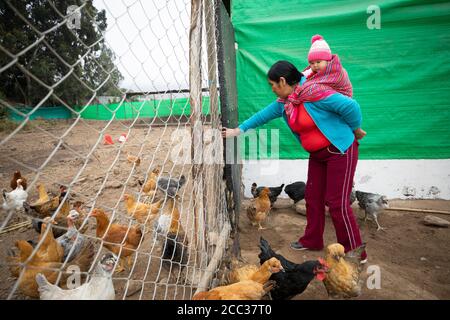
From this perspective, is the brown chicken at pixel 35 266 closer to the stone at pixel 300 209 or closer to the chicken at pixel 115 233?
the chicken at pixel 115 233

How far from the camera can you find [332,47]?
392 centimetres

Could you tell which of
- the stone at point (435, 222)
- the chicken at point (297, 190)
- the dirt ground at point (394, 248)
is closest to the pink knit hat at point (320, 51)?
the dirt ground at point (394, 248)

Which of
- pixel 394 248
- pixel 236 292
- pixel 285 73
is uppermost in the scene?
pixel 285 73

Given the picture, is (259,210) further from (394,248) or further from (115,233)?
(115,233)

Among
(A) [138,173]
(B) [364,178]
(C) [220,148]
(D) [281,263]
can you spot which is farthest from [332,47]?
(A) [138,173]

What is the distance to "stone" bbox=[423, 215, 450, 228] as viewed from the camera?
3.46 metres

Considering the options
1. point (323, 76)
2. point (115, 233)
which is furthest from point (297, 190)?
point (115, 233)

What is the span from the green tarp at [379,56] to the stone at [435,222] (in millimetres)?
959

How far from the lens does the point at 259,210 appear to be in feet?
12.2

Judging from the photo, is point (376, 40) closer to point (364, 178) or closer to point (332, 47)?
point (332, 47)

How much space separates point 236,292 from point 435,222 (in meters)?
3.16

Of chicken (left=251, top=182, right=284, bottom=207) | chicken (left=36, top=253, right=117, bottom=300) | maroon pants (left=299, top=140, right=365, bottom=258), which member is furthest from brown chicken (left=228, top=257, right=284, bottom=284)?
chicken (left=251, top=182, right=284, bottom=207)

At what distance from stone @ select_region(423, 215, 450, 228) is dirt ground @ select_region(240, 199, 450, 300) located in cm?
5

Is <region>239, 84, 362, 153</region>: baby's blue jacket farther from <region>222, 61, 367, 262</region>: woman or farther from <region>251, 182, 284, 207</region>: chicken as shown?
<region>251, 182, 284, 207</region>: chicken
